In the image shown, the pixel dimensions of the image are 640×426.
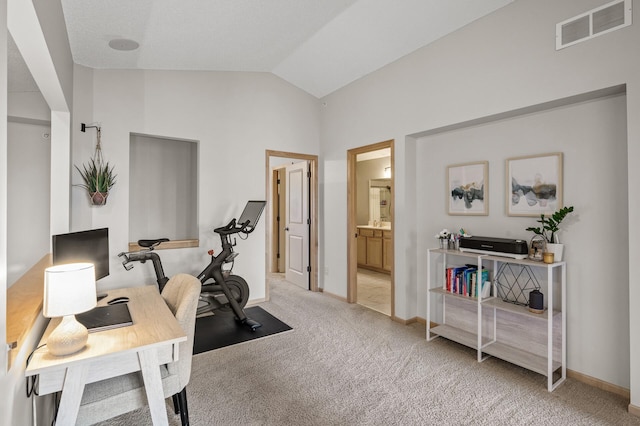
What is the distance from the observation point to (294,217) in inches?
218

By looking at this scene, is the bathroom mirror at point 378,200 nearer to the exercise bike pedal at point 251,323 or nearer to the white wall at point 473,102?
the white wall at point 473,102

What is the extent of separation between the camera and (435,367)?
280cm

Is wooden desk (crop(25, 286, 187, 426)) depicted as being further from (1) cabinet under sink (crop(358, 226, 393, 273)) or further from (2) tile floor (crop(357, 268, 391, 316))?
(1) cabinet under sink (crop(358, 226, 393, 273))

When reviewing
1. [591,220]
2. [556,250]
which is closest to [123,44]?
[556,250]

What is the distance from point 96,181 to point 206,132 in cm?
133

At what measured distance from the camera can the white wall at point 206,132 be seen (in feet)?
11.9

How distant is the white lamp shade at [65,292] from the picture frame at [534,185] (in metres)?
3.12

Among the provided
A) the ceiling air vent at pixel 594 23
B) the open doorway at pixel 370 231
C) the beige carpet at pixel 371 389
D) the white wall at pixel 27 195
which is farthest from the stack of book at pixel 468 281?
the white wall at pixel 27 195

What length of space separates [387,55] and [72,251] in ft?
11.2

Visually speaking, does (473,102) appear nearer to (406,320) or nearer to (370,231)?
(406,320)

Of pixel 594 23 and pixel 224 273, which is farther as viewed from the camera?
pixel 224 273

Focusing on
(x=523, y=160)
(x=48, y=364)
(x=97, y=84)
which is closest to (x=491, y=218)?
(x=523, y=160)

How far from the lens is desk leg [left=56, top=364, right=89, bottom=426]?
4.66 feet

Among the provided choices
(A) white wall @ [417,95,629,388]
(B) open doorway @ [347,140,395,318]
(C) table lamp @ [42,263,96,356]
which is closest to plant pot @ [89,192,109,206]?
(C) table lamp @ [42,263,96,356]
